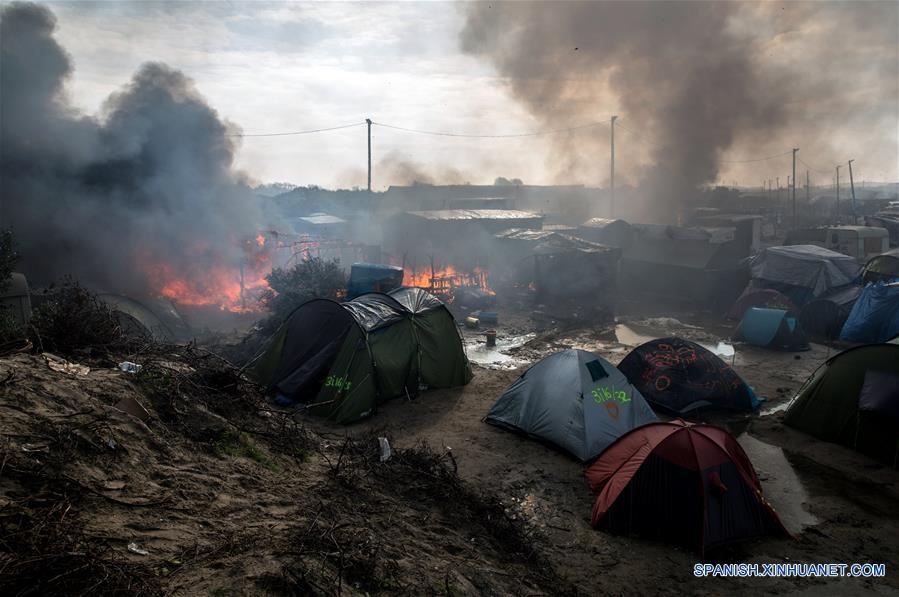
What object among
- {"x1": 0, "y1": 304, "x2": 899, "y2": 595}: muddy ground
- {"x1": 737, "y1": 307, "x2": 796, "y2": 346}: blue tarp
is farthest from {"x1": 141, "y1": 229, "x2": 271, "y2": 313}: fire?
{"x1": 737, "y1": 307, "x2": 796, "y2": 346}: blue tarp

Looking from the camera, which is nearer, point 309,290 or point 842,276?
point 309,290

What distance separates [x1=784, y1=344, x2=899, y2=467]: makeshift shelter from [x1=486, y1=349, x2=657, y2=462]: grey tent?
11.2 feet

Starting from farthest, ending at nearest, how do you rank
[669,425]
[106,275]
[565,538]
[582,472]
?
1. [106,275]
2. [582,472]
3. [669,425]
4. [565,538]

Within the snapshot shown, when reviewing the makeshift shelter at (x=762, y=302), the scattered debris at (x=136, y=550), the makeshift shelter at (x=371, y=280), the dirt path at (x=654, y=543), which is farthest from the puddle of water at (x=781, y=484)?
the makeshift shelter at (x=371, y=280)

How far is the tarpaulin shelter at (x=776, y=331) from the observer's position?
16969 millimetres

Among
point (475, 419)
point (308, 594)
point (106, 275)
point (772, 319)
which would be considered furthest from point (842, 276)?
point (106, 275)

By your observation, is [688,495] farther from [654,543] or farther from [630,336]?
[630,336]

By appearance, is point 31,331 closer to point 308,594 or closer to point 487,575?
point 308,594

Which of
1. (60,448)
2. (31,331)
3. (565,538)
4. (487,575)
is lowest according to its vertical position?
(565,538)

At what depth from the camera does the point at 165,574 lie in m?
3.82

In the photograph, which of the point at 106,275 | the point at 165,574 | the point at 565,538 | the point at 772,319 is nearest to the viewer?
the point at 165,574

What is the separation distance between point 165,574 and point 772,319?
1813 cm

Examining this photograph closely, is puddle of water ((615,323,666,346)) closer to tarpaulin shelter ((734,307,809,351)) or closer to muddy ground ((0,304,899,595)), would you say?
tarpaulin shelter ((734,307,809,351))

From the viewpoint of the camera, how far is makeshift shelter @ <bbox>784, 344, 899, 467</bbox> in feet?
30.7
